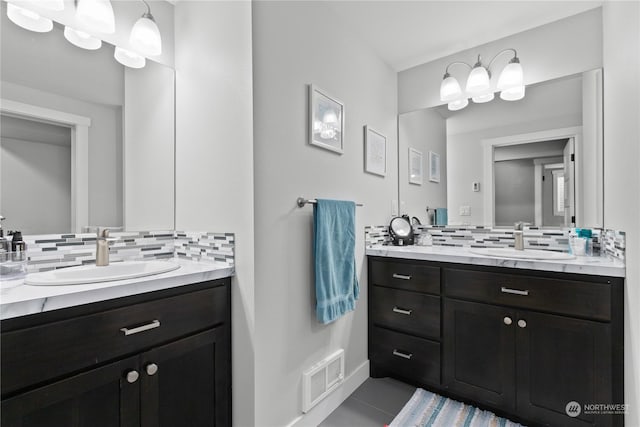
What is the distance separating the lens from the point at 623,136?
4.71ft

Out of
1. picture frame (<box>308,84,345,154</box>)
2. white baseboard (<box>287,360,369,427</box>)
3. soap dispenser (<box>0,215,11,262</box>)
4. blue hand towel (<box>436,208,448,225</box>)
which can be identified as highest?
picture frame (<box>308,84,345,154</box>)

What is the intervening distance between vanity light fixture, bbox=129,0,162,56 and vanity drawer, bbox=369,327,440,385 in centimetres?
213

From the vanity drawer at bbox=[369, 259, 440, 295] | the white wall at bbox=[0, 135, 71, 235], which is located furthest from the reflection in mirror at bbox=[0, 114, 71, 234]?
the vanity drawer at bbox=[369, 259, 440, 295]

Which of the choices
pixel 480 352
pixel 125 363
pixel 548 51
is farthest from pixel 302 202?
pixel 548 51

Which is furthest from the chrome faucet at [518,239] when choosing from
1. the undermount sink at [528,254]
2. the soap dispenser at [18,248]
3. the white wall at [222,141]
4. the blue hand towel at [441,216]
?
the soap dispenser at [18,248]

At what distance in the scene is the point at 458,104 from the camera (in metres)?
2.38

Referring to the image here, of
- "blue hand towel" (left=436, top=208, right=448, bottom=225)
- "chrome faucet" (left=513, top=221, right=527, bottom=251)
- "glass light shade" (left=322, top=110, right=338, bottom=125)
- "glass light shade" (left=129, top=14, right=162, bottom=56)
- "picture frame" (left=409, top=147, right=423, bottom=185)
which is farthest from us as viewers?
"picture frame" (left=409, top=147, right=423, bottom=185)

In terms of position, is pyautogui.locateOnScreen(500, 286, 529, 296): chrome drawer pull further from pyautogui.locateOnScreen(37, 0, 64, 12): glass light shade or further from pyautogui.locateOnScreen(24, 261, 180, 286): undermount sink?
pyautogui.locateOnScreen(37, 0, 64, 12): glass light shade

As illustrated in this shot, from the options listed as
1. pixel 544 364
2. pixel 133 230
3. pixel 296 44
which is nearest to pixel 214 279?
pixel 133 230

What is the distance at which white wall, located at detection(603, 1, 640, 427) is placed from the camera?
1231 millimetres

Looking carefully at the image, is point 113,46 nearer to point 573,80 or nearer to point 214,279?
point 214,279

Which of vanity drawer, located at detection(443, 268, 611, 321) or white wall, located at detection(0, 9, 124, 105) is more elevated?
white wall, located at detection(0, 9, 124, 105)

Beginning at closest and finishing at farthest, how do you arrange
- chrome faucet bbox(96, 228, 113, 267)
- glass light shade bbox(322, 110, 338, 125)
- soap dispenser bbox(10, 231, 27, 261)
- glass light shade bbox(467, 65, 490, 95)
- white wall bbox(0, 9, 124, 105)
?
soap dispenser bbox(10, 231, 27, 261) → white wall bbox(0, 9, 124, 105) → chrome faucet bbox(96, 228, 113, 267) → glass light shade bbox(322, 110, 338, 125) → glass light shade bbox(467, 65, 490, 95)

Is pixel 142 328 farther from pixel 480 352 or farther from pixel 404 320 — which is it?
pixel 480 352
